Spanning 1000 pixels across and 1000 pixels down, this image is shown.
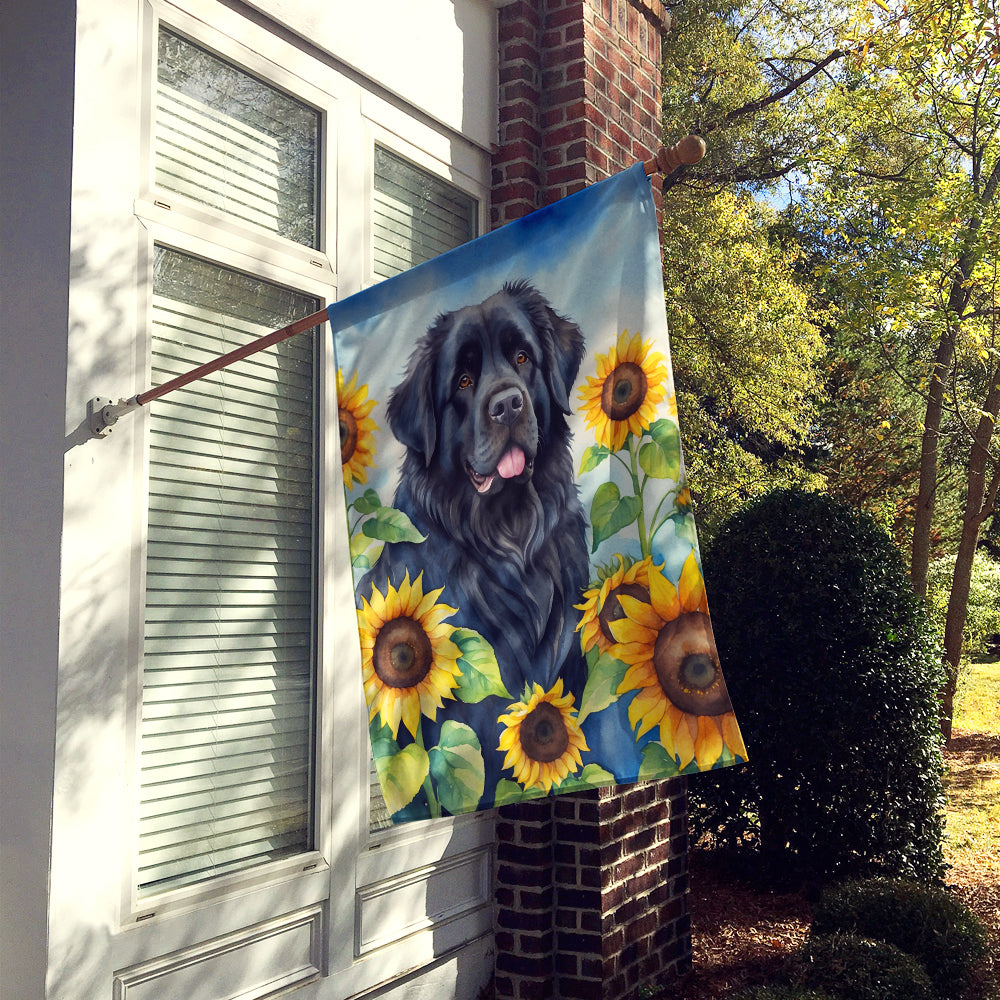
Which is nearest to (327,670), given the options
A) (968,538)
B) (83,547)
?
(83,547)

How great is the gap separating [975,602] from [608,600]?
46.7ft

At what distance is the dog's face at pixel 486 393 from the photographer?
8.51 feet

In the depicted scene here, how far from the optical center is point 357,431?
8.71 ft

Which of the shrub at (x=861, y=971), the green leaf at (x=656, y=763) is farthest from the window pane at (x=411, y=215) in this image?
the shrub at (x=861, y=971)

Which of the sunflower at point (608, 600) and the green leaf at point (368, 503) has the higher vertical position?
the green leaf at point (368, 503)

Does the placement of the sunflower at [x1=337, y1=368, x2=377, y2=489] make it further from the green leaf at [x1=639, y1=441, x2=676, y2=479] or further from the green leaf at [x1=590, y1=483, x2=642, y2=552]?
the green leaf at [x1=639, y1=441, x2=676, y2=479]

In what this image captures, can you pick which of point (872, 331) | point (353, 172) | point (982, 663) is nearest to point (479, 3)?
point (353, 172)

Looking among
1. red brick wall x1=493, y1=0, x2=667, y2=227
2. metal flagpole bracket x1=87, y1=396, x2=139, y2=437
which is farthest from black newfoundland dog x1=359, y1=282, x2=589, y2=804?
red brick wall x1=493, y1=0, x2=667, y2=227

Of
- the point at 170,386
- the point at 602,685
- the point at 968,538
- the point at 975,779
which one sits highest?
the point at 968,538

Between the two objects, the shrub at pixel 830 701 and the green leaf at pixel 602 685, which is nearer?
the green leaf at pixel 602 685

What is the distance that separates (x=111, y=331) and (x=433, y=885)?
98.4 inches

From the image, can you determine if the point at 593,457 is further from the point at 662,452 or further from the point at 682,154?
the point at 682,154

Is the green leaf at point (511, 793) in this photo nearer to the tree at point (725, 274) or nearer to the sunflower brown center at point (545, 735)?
the sunflower brown center at point (545, 735)

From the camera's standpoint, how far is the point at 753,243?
1234 centimetres
